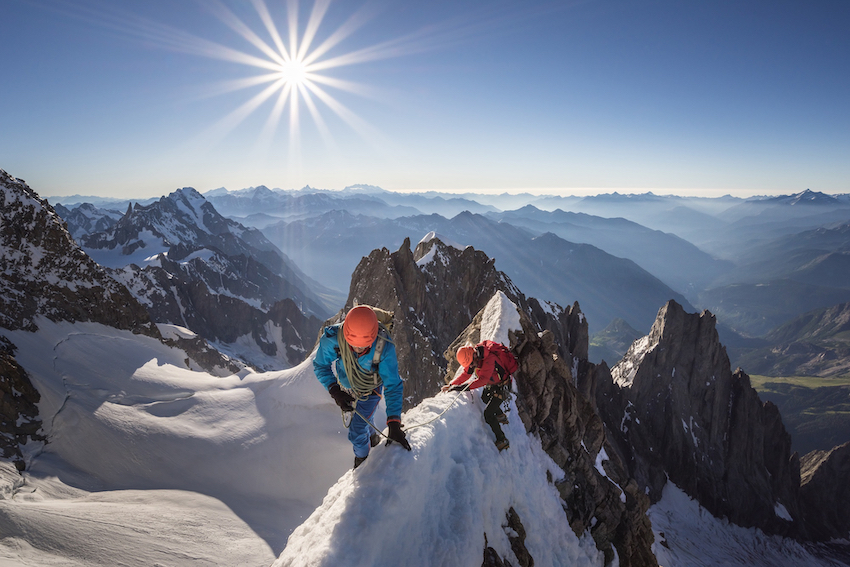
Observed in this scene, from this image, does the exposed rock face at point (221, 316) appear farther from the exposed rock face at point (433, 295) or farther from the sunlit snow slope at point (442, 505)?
the sunlit snow slope at point (442, 505)

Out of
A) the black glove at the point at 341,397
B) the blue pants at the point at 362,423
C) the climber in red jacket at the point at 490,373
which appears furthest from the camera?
the climber in red jacket at the point at 490,373

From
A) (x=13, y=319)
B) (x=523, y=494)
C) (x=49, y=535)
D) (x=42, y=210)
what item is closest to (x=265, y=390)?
(x=49, y=535)

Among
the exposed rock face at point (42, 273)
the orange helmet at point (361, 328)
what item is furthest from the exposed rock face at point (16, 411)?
the orange helmet at point (361, 328)

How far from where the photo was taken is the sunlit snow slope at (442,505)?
5938 millimetres

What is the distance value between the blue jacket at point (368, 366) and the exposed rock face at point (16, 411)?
1919 cm

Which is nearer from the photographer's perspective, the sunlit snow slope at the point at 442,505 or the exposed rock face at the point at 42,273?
the sunlit snow slope at the point at 442,505

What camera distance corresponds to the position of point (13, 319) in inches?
993

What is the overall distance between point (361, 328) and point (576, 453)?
448 inches

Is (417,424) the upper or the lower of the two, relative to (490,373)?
lower

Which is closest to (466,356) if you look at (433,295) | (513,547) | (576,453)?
(513,547)

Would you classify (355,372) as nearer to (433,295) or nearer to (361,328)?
(361,328)

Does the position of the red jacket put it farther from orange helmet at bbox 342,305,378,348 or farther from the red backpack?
orange helmet at bbox 342,305,378,348

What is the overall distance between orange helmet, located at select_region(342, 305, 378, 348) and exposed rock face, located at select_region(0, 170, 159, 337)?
3373 centimetres

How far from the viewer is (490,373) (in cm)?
1043
